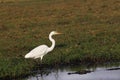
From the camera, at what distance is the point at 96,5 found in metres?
44.4

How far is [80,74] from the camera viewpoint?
2034 cm

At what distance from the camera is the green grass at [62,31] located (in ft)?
72.6

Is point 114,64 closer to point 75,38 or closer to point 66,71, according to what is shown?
point 66,71

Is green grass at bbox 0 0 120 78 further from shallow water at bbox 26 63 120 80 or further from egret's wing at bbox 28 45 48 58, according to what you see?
shallow water at bbox 26 63 120 80

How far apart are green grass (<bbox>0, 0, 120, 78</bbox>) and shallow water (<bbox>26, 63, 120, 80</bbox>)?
722mm

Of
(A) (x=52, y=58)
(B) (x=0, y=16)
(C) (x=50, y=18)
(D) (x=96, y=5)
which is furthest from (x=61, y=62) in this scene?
(D) (x=96, y=5)

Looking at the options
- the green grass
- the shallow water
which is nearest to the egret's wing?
the green grass

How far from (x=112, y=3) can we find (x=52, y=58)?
23.4 meters

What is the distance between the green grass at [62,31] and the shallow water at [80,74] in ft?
2.37

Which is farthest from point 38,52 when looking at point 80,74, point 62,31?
point 62,31

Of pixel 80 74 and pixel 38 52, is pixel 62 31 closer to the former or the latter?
pixel 38 52

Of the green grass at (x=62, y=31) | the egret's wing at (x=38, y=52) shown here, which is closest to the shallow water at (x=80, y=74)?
the green grass at (x=62, y=31)

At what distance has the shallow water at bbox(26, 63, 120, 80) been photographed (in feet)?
64.6

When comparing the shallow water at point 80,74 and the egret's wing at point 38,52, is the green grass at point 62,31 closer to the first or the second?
the egret's wing at point 38,52
